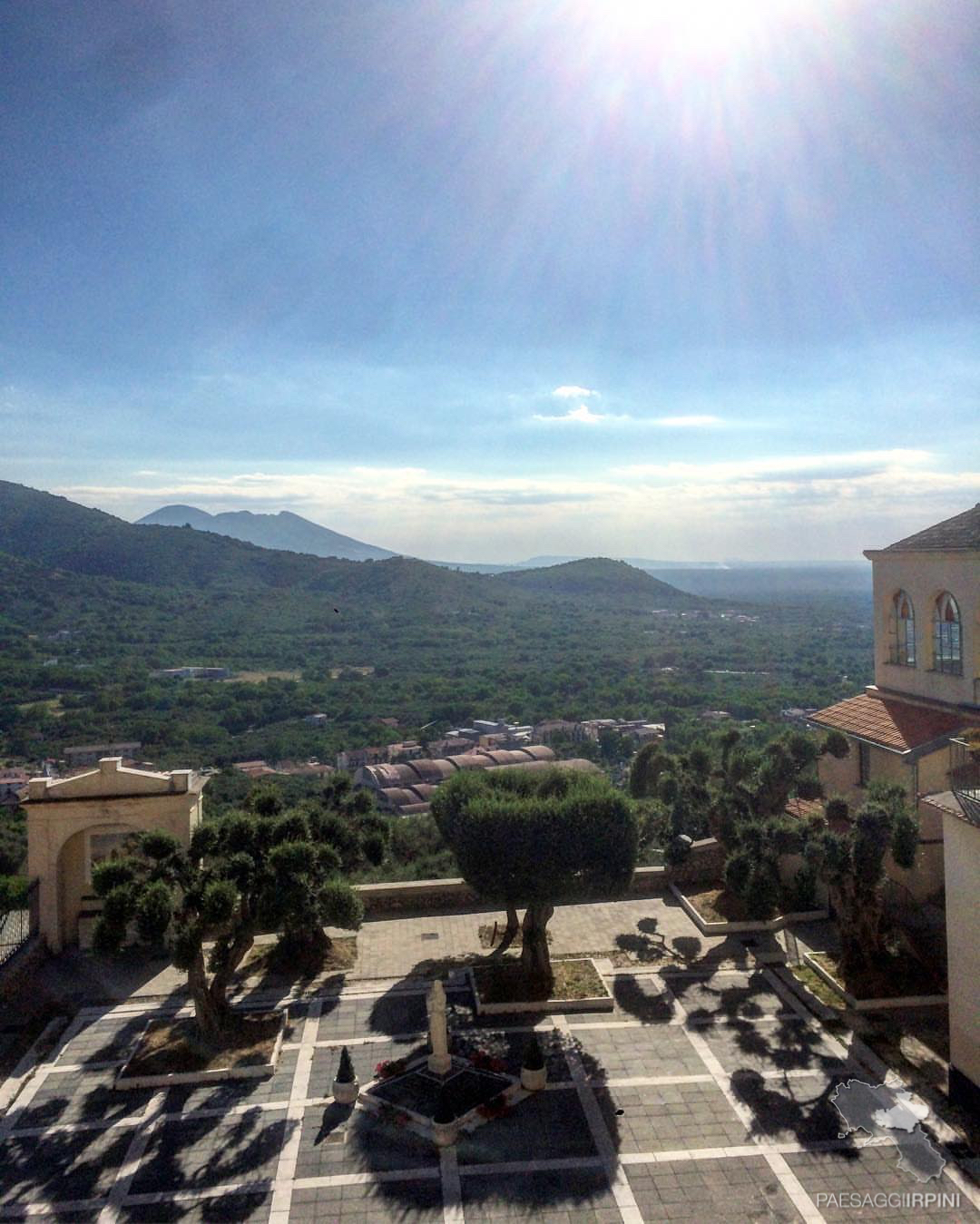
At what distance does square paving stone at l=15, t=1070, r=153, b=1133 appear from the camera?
1263 centimetres

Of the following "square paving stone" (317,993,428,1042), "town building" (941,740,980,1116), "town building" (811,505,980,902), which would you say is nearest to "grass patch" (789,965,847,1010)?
"town building" (941,740,980,1116)

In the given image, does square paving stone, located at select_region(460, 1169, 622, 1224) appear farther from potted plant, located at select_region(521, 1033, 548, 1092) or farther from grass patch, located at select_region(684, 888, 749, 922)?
grass patch, located at select_region(684, 888, 749, 922)

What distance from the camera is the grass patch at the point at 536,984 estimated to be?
15984mm

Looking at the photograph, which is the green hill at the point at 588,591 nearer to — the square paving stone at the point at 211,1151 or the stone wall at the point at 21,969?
the stone wall at the point at 21,969

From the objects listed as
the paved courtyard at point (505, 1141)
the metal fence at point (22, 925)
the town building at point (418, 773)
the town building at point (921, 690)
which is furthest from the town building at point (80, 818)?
the town building at point (418, 773)

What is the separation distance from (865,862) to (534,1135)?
23.9ft

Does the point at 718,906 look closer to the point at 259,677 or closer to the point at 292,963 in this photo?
the point at 292,963

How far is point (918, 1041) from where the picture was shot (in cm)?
1422

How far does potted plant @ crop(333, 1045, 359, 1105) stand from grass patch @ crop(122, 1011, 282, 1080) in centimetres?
155

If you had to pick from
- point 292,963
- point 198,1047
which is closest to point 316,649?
point 292,963

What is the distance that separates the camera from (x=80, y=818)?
18.8m

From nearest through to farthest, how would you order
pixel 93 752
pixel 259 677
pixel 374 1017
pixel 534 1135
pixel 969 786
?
pixel 534 1135 < pixel 969 786 < pixel 374 1017 < pixel 93 752 < pixel 259 677

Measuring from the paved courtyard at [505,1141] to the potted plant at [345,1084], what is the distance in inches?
6.6

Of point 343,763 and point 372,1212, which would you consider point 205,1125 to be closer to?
point 372,1212
